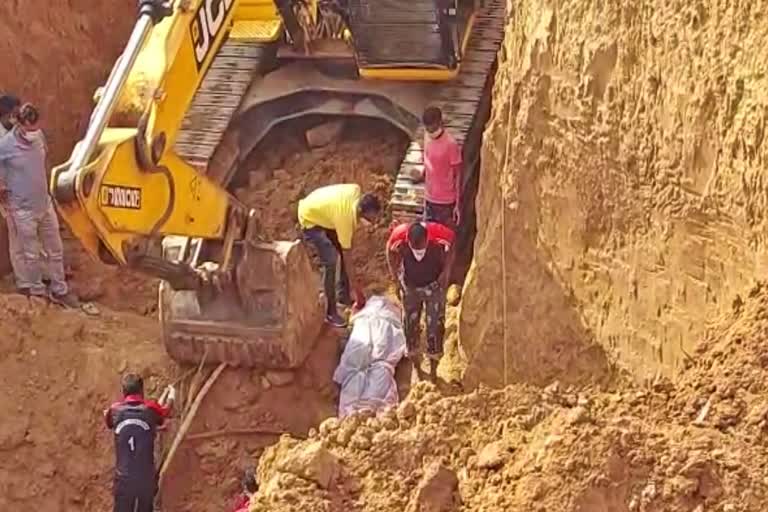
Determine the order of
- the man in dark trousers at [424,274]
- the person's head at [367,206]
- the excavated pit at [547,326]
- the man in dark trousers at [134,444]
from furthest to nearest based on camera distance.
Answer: the person's head at [367,206]
the man in dark trousers at [424,274]
the man in dark trousers at [134,444]
the excavated pit at [547,326]

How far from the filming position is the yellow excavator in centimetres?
780

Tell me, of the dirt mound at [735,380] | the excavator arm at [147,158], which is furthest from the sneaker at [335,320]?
the dirt mound at [735,380]

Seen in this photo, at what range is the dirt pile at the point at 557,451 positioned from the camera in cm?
461

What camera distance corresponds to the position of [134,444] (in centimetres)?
812

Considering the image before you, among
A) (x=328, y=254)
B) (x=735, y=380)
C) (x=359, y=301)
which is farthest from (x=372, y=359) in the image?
(x=735, y=380)

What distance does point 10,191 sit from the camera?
9578mm

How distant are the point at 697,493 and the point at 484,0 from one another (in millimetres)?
6719

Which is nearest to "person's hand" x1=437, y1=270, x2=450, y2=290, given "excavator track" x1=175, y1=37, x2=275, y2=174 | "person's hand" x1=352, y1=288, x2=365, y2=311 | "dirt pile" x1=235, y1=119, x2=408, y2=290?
"person's hand" x1=352, y1=288, x2=365, y2=311

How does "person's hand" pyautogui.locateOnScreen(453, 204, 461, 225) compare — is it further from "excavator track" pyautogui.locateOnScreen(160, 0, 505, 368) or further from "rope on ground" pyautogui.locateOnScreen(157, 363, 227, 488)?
"rope on ground" pyautogui.locateOnScreen(157, 363, 227, 488)

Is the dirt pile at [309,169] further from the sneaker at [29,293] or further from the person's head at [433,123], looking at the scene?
the sneaker at [29,293]


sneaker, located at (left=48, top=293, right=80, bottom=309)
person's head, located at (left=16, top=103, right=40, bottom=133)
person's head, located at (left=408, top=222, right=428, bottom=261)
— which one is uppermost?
person's head, located at (left=16, top=103, right=40, bottom=133)

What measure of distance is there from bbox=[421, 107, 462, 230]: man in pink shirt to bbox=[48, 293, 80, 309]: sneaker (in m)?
2.50

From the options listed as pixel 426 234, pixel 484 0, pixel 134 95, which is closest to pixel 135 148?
pixel 134 95

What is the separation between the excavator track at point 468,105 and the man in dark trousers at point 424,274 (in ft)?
2.96
